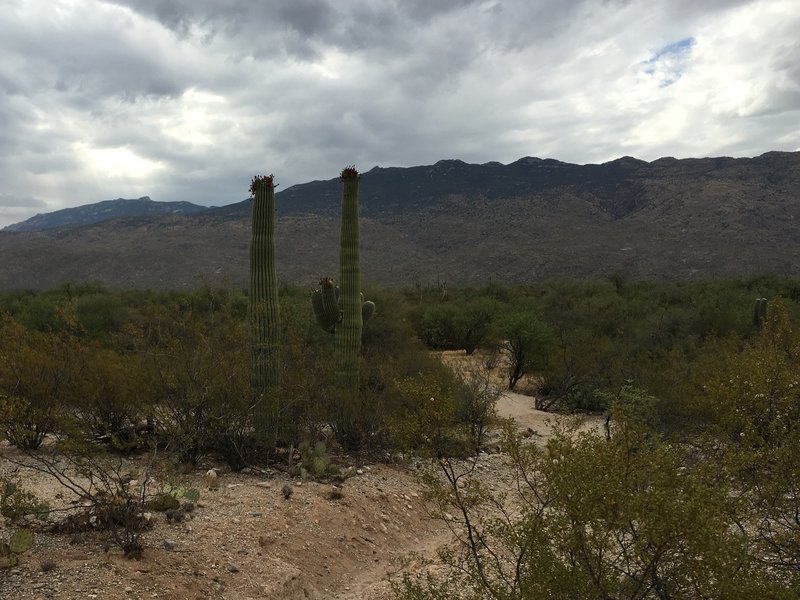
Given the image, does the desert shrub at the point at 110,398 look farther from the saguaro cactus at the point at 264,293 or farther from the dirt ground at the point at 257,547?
the saguaro cactus at the point at 264,293

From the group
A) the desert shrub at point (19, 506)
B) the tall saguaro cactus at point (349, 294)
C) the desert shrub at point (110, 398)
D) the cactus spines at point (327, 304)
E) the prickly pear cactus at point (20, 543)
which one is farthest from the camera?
the cactus spines at point (327, 304)

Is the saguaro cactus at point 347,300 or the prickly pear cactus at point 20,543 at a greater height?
the saguaro cactus at point 347,300

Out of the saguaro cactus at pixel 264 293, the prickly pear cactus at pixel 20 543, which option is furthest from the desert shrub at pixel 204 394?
the prickly pear cactus at pixel 20 543

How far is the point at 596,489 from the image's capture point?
11.5ft

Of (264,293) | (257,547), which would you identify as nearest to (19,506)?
(257,547)

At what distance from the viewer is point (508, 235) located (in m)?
81.9

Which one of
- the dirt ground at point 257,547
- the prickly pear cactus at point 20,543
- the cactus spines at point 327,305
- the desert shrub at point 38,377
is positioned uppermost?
the cactus spines at point 327,305

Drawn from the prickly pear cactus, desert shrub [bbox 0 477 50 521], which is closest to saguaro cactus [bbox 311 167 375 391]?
desert shrub [bbox 0 477 50 521]

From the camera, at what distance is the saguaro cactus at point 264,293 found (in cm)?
972

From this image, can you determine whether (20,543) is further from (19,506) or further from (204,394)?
(204,394)

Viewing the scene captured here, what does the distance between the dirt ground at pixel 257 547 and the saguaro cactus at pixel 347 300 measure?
250 cm

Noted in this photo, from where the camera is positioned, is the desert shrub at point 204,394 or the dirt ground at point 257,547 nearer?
the dirt ground at point 257,547

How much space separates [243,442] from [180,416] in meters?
1.11

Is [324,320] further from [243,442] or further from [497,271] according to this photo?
[497,271]
